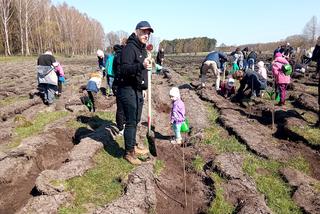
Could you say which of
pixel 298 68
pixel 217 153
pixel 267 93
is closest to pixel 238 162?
pixel 217 153

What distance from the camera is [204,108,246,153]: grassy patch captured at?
749 cm

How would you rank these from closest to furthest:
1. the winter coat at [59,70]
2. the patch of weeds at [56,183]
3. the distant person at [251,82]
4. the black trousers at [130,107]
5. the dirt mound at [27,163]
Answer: the patch of weeds at [56,183] → the dirt mound at [27,163] → the black trousers at [130,107] → the distant person at [251,82] → the winter coat at [59,70]

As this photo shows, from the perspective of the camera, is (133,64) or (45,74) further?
(45,74)

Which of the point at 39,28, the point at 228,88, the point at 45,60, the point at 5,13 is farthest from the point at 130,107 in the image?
the point at 39,28

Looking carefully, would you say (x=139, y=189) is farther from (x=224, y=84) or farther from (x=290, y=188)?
(x=224, y=84)

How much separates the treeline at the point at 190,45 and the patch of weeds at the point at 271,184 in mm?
76421

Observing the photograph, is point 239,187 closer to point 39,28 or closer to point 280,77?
point 280,77

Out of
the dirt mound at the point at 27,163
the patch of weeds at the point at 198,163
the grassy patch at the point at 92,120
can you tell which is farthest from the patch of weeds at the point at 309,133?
the dirt mound at the point at 27,163

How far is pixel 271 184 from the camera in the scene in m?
5.77

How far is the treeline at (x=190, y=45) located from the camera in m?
84.6

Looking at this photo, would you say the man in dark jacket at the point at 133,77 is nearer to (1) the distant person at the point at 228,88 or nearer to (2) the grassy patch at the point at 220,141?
(2) the grassy patch at the point at 220,141

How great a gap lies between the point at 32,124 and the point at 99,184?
4.80 meters

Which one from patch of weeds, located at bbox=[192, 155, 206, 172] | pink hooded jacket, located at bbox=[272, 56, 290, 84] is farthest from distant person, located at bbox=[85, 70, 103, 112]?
pink hooded jacket, located at bbox=[272, 56, 290, 84]

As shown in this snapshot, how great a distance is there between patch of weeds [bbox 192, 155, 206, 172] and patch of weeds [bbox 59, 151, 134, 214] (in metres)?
1.25
